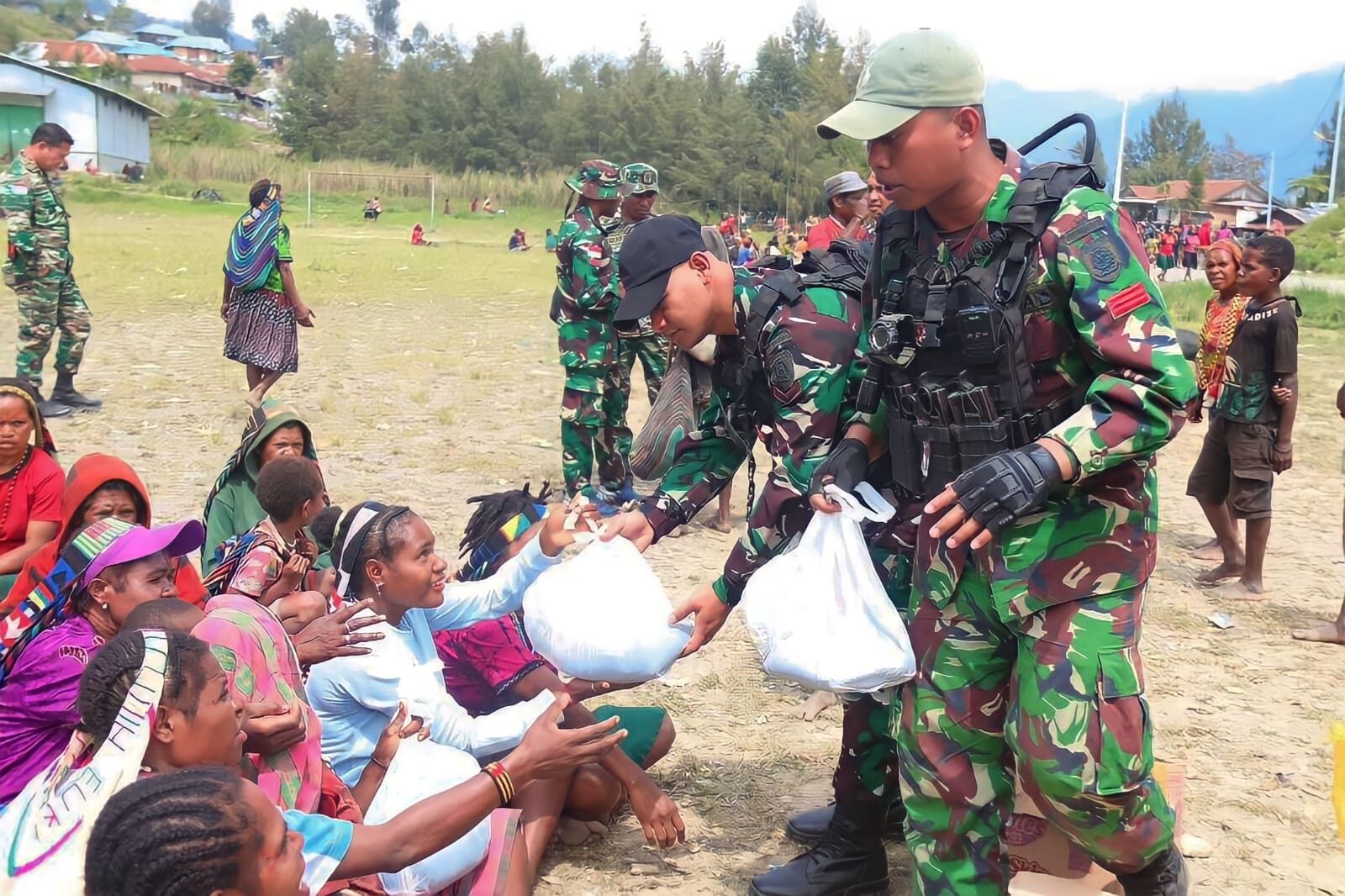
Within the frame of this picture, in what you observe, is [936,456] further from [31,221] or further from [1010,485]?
[31,221]

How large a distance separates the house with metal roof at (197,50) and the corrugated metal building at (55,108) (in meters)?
92.5

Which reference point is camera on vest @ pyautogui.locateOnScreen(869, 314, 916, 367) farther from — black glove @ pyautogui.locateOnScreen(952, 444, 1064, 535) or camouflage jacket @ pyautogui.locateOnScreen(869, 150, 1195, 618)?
black glove @ pyautogui.locateOnScreen(952, 444, 1064, 535)

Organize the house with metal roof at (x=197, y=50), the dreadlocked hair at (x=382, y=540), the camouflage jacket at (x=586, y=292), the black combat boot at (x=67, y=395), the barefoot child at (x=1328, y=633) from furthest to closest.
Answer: the house with metal roof at (x=197, y=50), the black combat boot at (x=67, y=395), the camouflage jacket at (x=586, y=292), the barefoot child at (x=1328, y=633), the dreadlocked hair at (x=382, y=540)

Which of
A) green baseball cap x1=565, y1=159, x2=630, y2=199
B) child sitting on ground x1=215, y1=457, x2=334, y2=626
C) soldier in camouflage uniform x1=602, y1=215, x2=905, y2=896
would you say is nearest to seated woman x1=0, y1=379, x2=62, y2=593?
child sitting on ground x1=215, y1=457, x2=334, y2=626

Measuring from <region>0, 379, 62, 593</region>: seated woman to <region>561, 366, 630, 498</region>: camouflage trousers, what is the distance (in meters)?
3.49

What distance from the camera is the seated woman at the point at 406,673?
3242 millimetres

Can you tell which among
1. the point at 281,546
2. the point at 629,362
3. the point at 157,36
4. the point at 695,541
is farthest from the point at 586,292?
the point at 157,36

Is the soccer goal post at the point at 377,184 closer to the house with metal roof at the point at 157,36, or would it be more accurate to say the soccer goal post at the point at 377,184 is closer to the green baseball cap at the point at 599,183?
the green baseball cap at the point at 599,183

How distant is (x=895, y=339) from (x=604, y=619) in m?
1.04

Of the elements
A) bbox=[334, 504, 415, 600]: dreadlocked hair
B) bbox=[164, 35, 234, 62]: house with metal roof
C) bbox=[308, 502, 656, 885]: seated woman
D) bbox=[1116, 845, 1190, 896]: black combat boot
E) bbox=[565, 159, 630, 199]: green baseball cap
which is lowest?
bbox=[1116, 845, 1190, 896]: black combat boot

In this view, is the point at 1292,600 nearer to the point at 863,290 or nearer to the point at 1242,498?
the point at 1242,498

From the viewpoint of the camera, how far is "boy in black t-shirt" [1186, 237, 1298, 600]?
5.98 m

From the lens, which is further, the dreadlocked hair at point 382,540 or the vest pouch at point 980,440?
the dreadlocked hair at point 382,540

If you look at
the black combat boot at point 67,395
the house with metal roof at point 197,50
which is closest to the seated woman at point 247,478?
the black combat boot at point 67,395
